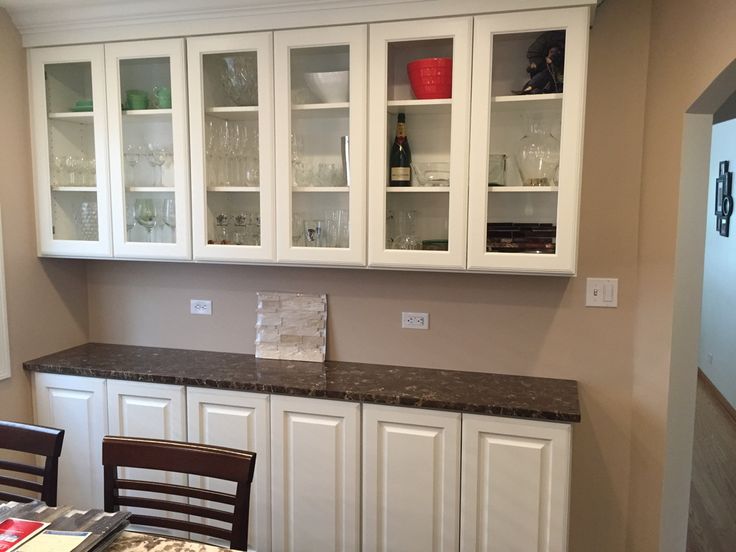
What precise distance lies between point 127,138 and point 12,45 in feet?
2.08

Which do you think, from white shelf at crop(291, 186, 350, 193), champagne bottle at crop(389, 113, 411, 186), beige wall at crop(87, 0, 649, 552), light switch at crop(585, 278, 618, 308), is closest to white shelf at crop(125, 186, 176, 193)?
beige wall at crop(87, 0, 649, 552)

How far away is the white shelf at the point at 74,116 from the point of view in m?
2.51

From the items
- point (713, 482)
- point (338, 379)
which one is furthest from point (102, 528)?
point (713, 482)

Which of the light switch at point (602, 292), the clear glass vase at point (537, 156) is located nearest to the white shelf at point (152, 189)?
the clear glass vase at point (537, 156)

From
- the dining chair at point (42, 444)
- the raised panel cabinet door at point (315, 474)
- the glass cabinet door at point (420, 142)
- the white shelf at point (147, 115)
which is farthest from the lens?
the white shelf at point (147, 115)

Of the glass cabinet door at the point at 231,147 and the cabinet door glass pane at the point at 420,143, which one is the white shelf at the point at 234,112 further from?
the cabinet door glass pane at the point at 420,143

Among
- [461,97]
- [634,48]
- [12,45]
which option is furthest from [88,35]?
[634,48]

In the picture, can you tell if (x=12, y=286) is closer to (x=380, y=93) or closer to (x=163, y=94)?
(x=163, y=94)

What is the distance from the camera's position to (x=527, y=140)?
214 centimetres

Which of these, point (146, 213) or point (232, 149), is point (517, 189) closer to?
point (232, 149)

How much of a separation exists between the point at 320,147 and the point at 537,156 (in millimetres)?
874

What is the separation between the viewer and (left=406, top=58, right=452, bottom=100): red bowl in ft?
6.97

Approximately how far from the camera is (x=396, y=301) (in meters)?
2.53

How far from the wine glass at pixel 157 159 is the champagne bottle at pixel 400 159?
1037 mm
